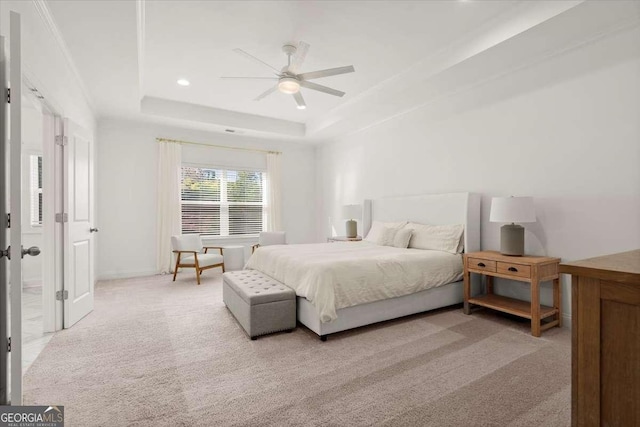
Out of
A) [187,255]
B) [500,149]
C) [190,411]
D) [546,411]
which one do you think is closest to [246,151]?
[187,255]

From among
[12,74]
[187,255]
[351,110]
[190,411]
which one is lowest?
[190,411]

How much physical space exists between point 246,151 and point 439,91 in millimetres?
4019

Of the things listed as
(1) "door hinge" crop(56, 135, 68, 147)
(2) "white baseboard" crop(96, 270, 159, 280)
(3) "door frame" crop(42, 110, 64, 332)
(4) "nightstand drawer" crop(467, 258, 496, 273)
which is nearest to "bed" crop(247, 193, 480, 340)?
(4) "nightstand drawer" crop(467, 258, 496, 273)

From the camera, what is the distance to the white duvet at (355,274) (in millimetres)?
2738

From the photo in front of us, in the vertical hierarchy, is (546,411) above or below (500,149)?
below

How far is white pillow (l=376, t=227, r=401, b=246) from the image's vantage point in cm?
430

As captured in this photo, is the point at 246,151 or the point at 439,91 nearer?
the point at 439,91

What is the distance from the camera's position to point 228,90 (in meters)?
4.65

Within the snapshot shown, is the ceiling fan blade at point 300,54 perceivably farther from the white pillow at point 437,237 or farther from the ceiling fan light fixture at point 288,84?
the white pillow at point 437,237

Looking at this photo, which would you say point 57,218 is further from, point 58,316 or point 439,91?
point 439,91

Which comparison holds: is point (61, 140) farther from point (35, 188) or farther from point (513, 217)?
point (513, 217)

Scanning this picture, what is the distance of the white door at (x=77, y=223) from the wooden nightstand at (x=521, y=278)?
4.17m

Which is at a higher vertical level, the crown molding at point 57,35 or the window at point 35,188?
the crown molding at point 57,35
